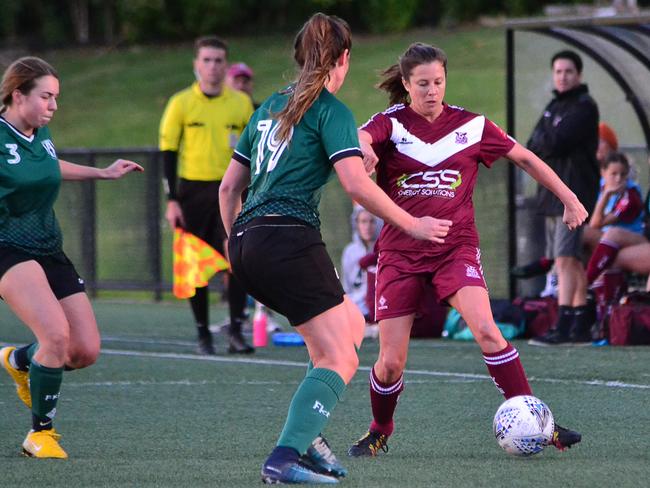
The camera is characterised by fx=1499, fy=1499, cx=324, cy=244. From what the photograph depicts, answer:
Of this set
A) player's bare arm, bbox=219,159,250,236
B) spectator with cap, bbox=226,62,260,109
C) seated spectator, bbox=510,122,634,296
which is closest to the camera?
player's bare arm, bbox=219,159,250,236

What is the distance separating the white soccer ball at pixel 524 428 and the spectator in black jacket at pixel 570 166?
5.10 m

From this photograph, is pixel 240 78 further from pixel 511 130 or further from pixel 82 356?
pixel 82 356

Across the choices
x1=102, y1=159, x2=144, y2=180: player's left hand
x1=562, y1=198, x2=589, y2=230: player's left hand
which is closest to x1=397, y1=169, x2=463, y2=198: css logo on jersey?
x1=562, y1=198, x2=589, y2=230: player's left hand

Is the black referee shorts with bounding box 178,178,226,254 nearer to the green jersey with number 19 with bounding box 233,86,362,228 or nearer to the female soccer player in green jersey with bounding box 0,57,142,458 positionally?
the female soccer player in green jersey with bounding box 0,57,142,458

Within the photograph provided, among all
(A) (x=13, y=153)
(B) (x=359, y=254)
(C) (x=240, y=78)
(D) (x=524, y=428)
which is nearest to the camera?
(D) (x=524, y=428)

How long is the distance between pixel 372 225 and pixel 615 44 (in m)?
2.76

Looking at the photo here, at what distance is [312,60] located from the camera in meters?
6.12

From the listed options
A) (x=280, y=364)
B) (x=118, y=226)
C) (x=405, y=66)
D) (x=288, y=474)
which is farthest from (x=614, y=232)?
(x=118, y=226)

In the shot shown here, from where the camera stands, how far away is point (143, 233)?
58.0 ft

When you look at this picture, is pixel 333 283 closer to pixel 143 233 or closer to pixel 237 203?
pixel 237 203

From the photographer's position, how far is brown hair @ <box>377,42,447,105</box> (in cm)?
720

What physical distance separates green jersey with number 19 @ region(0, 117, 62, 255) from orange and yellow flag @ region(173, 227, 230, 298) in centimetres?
401

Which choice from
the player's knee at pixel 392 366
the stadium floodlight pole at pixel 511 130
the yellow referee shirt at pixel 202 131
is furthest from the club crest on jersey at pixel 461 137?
the stadium floodlight pole at pixel 511 130

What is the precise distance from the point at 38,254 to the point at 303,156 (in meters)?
1.76
